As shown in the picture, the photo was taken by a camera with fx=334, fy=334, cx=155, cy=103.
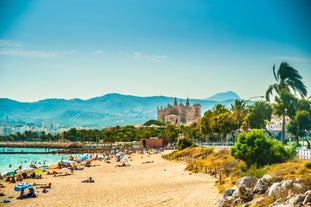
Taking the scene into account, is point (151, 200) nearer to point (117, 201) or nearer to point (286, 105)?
point (117, 201)

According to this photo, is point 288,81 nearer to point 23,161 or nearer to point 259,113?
point 259,113

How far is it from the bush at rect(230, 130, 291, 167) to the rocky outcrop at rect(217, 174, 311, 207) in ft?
31.9

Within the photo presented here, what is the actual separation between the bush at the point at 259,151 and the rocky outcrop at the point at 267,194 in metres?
9.74

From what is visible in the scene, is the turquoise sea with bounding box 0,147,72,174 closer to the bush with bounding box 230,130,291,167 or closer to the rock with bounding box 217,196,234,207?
the bush with bounding box 230,130,291,167

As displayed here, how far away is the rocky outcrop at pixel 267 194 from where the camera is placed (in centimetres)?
1369

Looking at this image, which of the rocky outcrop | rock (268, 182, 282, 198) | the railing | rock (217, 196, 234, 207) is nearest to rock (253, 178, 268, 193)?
the rocky outcrop

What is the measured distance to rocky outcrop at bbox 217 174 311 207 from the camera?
13691 mm

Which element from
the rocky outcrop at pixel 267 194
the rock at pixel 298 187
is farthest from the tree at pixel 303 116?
the rock at pixel 298 187

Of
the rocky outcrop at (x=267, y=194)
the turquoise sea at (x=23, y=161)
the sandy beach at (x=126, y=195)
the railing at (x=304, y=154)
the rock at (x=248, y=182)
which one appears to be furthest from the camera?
the turquoise sea at (x=23, y=161)

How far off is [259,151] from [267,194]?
12203mm

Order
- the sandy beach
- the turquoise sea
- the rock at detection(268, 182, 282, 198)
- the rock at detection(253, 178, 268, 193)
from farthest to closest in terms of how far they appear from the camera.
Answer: the turquoise sea → the sandy beach → the rock at detection(253, 178, 268, 193) → the rock at detection(268, 182, 282, 198)

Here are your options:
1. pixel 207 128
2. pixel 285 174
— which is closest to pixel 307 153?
pixel 285 174

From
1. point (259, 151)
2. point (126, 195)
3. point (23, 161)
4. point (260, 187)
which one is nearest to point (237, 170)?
point (259, 151)

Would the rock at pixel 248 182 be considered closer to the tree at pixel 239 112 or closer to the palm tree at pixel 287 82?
the palm tree at pixel 287 82
